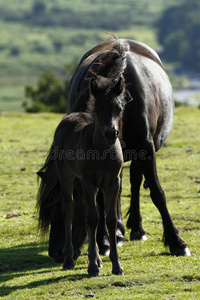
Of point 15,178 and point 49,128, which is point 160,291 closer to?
point 15,178

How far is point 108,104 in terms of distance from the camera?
584 cm

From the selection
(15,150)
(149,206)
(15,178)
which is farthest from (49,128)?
(149,206)

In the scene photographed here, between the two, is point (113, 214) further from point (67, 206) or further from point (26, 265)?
point (26, 265)

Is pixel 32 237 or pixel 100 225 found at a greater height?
pixel 100 225

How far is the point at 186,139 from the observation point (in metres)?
21.9

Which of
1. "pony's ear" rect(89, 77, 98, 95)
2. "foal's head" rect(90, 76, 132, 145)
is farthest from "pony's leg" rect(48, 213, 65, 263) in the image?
"pony's ear" rect(89, 77, 98, 95)

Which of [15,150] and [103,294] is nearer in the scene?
[103,294]

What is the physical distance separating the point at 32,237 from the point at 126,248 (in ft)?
6.53

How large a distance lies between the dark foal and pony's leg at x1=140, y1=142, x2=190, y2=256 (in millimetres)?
1286

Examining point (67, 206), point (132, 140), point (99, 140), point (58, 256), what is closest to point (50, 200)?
point (67, 206)

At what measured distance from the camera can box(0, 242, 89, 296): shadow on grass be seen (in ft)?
21.2

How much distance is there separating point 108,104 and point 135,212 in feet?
13.6

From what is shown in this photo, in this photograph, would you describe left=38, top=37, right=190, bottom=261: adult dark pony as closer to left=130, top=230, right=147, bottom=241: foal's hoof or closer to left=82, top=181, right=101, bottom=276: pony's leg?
left=130, top=230, right=147, bottom=241: foal's hoof

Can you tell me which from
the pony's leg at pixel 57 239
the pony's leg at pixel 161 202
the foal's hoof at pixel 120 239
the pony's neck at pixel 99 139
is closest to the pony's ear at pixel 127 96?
the pony's neck at pixel 99 139
